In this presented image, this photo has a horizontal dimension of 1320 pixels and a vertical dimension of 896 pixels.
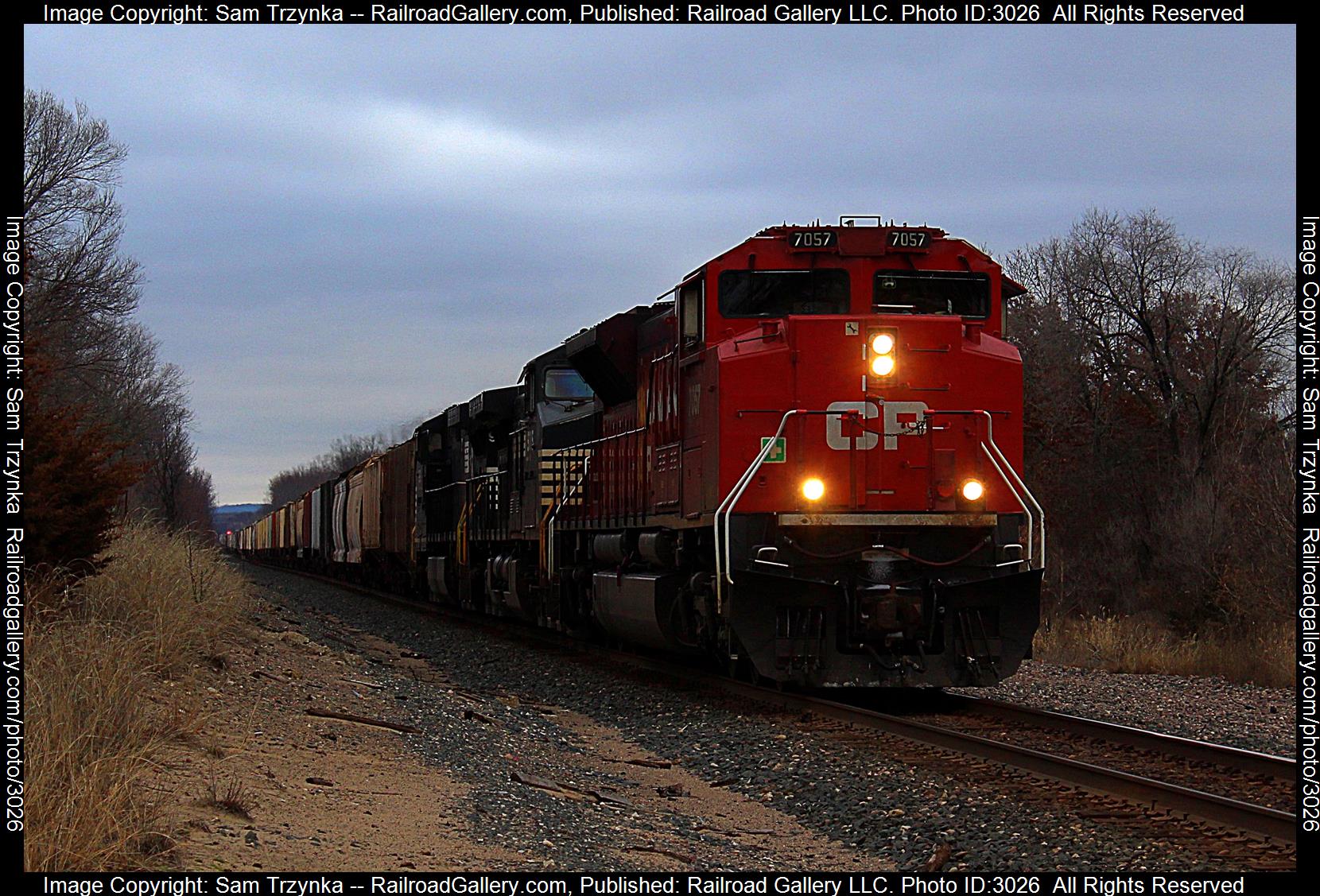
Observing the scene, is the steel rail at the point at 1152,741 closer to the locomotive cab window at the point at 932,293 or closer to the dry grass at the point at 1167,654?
the locomotive cab window at the point at 932,293

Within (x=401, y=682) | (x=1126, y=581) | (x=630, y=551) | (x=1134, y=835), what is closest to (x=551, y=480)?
(x=630, y=551)

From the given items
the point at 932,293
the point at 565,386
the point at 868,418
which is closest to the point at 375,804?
the point at 868,418

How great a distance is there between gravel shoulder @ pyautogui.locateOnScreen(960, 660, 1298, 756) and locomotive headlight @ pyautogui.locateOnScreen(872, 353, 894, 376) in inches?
120

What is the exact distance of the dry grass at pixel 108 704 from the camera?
4918mm

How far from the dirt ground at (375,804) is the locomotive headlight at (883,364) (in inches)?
135

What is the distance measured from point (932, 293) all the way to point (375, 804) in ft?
21.2

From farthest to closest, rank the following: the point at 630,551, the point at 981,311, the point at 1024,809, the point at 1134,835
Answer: the point at 630,551
the point at 981,311
the point at 1024,809
the point at 1134,835

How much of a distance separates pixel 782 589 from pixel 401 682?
12.5ft

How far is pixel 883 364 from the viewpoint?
1034 centimetres

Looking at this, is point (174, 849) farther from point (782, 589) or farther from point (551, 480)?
point (551, 480)

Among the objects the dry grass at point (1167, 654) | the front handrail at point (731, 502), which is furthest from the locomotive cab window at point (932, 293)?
the dry grass at point (1167, 654)

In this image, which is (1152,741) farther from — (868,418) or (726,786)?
(868,418)

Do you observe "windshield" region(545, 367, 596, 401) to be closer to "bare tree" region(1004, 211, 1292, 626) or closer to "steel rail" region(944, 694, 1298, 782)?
"steel rail" region(944, 694, 1298, 782)

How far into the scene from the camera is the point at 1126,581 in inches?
1220
